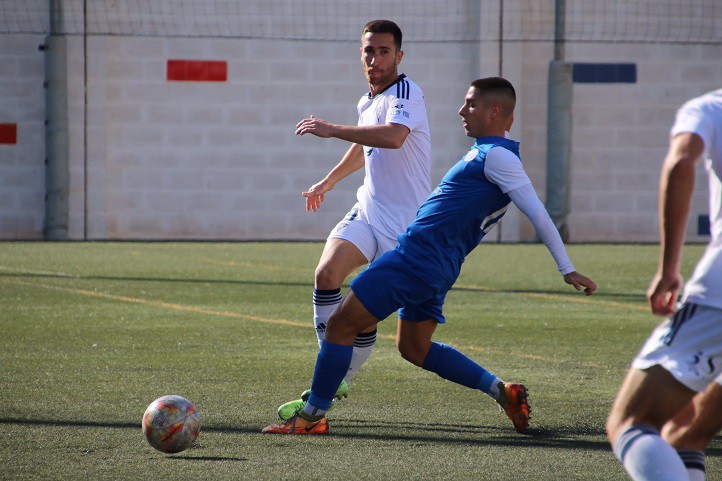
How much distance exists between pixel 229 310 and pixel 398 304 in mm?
5320

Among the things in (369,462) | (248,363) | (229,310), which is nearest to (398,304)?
(369,462)

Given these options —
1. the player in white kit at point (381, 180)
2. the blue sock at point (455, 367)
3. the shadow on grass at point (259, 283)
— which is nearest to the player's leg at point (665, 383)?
the blue sock at point (455, 367)

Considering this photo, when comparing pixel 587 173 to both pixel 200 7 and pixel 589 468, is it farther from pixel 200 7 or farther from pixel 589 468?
pixel 589 468

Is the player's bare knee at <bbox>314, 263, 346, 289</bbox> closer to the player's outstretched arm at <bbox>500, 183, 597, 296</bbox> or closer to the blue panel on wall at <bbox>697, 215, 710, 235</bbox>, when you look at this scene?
the player's outstretched arm at <bbox>500, 183, 597, 296</bbox>

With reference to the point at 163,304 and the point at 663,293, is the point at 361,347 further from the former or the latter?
the point at 163,304

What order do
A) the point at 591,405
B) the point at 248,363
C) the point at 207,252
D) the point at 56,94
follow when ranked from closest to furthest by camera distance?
the point at 591,405 → the point at 248,363 → the point at 207,252 → the point at 56,94

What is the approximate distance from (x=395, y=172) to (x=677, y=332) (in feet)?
9.94

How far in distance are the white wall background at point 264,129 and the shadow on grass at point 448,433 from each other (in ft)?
46.1

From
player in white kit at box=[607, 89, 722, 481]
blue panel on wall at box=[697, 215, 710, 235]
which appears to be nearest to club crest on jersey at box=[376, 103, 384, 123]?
player in white kit at box=[607, 89, 722, 481]

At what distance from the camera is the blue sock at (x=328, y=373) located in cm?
505

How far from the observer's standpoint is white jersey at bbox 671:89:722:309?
299cm

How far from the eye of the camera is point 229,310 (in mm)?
10055

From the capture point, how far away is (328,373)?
507 cm

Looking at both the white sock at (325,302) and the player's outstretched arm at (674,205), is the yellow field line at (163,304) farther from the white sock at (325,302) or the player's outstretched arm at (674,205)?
the player's outstretched arm at (674,205)
